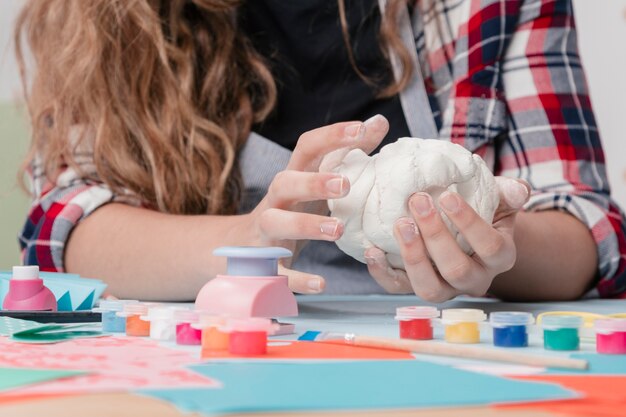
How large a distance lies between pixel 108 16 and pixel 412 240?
0.66 metres

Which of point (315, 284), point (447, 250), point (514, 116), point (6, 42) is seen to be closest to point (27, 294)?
point (315, 284)

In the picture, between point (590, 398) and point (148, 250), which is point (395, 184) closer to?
point (590, 398)

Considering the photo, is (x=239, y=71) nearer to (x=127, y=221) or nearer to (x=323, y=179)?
(x=127, y=221)

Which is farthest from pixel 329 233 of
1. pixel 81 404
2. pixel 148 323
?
pixel 81 404

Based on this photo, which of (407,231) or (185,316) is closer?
(185,316)

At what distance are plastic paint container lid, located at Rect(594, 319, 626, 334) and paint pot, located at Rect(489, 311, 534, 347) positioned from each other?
4cm

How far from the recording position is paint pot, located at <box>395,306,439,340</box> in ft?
1.80

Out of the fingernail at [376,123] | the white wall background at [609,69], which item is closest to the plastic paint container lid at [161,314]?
the fingernail at [376,123]

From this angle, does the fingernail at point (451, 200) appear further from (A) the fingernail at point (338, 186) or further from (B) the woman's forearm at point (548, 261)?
(B) the woman's forearm at point (548, 261)

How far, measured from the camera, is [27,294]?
2.22ft

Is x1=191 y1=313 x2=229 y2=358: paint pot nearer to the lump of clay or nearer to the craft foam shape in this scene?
the craft foam shape

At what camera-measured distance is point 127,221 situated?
102cm

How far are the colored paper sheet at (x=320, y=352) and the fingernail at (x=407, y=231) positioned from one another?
0.14 m

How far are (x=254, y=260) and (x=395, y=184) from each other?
0.42ft
